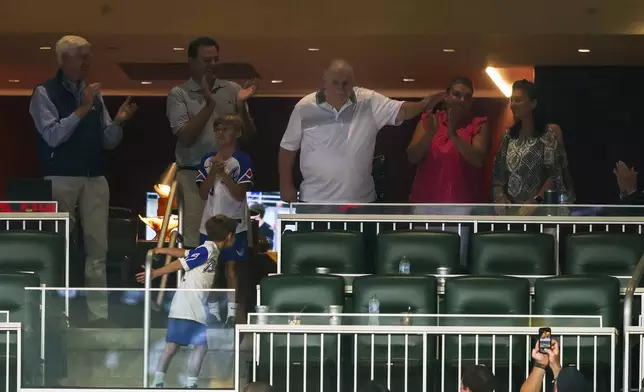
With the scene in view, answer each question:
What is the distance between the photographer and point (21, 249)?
8266 millimetres

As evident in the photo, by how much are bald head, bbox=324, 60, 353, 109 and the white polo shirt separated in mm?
50

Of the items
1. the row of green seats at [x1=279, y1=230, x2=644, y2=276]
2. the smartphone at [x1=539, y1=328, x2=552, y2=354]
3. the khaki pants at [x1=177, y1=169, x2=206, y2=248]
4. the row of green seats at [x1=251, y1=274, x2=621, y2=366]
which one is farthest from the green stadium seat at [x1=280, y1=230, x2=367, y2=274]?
the smartphone at [x1=539, y1=328, x2=552, y2=354]

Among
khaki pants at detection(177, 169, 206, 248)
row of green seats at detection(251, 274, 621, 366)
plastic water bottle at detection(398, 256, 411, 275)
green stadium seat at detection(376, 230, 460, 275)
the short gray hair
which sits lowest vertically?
row of green seats at detection(251, 274, 621, 366)

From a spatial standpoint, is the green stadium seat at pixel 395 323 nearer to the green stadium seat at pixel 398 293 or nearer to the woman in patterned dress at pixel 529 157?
the green stadium seat at pixel 398 293

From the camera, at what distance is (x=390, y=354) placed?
691 cm

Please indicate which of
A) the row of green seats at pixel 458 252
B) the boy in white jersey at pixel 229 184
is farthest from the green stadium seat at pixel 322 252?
the boy in white jersey at pixel 229 184

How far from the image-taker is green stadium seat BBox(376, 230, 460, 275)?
8.26m

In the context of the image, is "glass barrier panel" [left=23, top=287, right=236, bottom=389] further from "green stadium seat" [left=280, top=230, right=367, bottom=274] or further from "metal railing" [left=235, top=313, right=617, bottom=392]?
"green stadium seat" [left=280, top=230, right=367, bottom=274]

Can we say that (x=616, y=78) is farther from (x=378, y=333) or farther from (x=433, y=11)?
(x=378, y=333)

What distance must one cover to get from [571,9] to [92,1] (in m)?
3.77

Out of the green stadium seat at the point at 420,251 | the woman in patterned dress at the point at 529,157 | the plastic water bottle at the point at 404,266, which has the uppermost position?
the woman in patterned dress at the point at 529,157

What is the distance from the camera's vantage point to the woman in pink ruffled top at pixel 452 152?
8820 millimetres

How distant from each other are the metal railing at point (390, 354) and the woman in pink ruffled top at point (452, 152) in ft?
6.83

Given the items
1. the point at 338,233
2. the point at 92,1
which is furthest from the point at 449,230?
the point at 92,1
